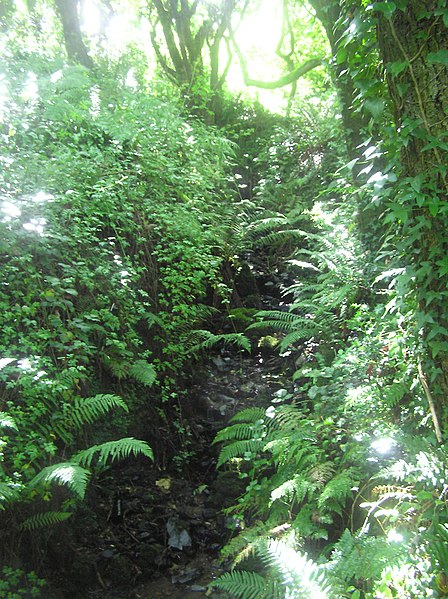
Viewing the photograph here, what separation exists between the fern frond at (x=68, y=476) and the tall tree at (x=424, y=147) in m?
2.25

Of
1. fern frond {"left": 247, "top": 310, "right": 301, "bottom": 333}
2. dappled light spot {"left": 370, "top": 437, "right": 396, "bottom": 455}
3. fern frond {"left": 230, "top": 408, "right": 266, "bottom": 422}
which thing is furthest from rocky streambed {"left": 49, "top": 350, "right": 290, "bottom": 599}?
dappled light spot {"left": 370, "top": 437, "right": 396, "bottom": 455}

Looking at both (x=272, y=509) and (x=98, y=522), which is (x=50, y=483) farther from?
(x=272, y=509)

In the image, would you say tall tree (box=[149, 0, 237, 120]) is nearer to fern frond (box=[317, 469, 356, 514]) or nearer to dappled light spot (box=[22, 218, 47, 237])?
dappled light spot (box=[22, 218, 47, 237])

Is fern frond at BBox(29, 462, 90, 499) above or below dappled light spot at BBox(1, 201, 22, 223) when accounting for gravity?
below

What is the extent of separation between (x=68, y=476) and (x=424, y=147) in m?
2.96

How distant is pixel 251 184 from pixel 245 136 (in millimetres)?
1674

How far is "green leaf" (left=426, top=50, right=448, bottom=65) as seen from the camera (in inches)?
105

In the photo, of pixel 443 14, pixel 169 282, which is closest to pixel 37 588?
pixel 169 282

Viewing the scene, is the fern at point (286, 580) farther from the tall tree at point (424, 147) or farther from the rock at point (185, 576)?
the tall tree at point (424, 147)

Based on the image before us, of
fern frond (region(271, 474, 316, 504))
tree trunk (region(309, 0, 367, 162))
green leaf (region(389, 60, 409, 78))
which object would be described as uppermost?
tree trunk (region(309, 0, 367, 162))

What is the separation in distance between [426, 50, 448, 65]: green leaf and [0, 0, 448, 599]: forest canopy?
Result: 1cm

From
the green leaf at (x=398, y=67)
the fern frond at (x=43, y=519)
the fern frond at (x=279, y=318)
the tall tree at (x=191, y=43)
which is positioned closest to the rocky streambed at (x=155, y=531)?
the fern frond at (x=43, y=519)

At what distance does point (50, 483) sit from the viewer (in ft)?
11.5

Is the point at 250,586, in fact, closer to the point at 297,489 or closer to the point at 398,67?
the point at 297,489
